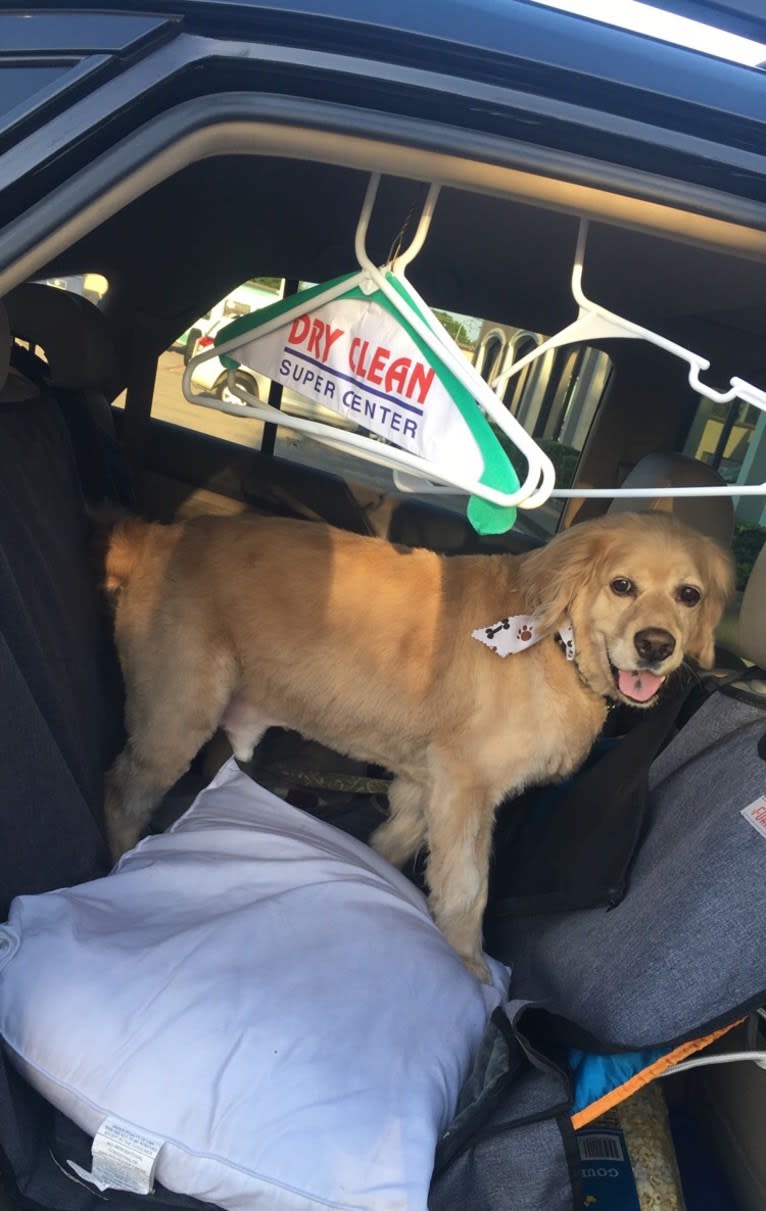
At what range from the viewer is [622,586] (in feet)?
9.40

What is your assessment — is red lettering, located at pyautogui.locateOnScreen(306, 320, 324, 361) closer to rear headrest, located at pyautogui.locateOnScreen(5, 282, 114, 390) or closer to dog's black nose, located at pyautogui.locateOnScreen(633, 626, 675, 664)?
dog's black nose, located at pyautogui.locateOnScreen(633, 626, 675, 664)

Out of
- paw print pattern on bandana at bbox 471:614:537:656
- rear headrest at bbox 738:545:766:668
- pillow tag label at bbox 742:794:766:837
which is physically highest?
rear headrest at bbox 738:545:766:668

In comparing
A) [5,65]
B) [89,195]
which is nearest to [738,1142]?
[89,195]

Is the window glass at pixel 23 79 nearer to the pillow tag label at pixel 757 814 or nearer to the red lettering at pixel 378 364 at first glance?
the red lettering at pixel 378 364

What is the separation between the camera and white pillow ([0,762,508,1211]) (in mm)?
1545

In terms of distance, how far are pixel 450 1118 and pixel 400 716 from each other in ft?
4.78

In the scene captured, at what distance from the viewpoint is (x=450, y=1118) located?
173 centimetres

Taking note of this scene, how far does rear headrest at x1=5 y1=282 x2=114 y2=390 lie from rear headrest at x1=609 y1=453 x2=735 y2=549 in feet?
6.23

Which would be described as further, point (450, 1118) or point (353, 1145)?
point (450, 1118)

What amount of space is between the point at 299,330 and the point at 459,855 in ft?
5.69

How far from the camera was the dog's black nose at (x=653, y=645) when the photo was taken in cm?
267

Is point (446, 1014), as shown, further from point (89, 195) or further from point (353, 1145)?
point (89, 195)

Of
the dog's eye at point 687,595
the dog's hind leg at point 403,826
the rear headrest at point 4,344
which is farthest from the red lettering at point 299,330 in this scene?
the dog's hind leg at point 403,826

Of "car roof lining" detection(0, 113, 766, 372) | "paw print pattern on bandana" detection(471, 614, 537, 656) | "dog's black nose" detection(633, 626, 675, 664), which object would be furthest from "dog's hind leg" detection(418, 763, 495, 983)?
"car roof lining" detection(0, 113, 766, 372)
